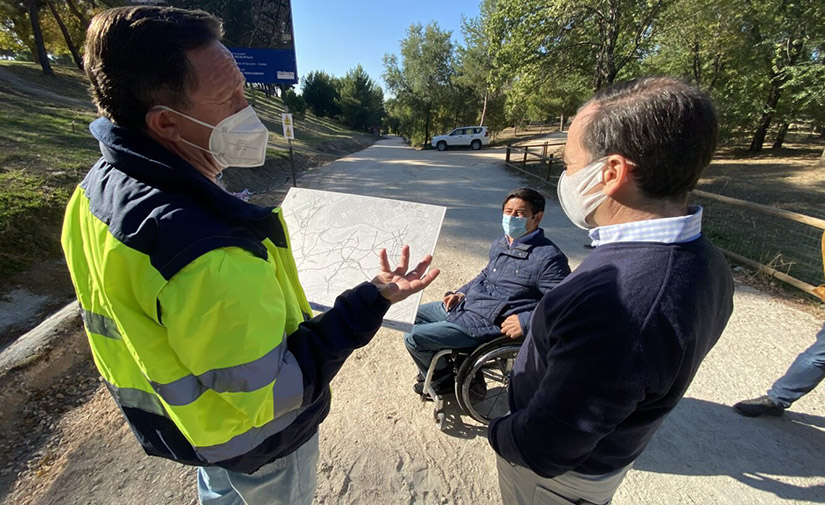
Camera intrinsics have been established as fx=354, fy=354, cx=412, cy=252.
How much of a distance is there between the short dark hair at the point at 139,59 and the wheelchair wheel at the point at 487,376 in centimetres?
198

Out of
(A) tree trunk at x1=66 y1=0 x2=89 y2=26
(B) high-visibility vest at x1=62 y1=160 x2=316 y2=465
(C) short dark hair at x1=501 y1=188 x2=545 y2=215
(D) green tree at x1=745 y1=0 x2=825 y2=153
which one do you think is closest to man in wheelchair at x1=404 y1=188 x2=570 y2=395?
(C) short dark hair at x1=501 y1=188 x2=545 y2=215

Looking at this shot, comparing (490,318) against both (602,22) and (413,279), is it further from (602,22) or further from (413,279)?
(602,22)

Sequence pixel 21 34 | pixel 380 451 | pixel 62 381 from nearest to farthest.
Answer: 1. pixel 380 451
2. pixel 62 381
3. pixel 21 34

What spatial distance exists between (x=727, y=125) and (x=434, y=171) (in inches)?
528

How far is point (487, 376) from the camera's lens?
2557 millimetres

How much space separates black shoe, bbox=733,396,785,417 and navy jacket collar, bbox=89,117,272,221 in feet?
12.1

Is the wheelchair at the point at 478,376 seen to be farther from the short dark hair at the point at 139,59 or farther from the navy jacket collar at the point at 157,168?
the short dark hair at the point at 139,59

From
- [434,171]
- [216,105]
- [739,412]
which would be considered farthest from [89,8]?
[739,412]

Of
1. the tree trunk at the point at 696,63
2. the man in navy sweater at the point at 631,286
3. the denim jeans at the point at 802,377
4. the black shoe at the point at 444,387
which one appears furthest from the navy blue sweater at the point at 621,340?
the tree trunk at the point at 696,63

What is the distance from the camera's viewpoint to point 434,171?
13.4 meters

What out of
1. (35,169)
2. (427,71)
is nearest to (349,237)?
(35,169)

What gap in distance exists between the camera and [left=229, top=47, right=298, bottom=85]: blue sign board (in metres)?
7.39

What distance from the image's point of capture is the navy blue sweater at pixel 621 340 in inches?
36.0

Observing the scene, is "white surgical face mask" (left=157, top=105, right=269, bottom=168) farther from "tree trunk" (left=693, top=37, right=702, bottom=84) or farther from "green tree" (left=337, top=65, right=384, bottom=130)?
"green tree" (left=337, top=65, right=384, bottom=130)
